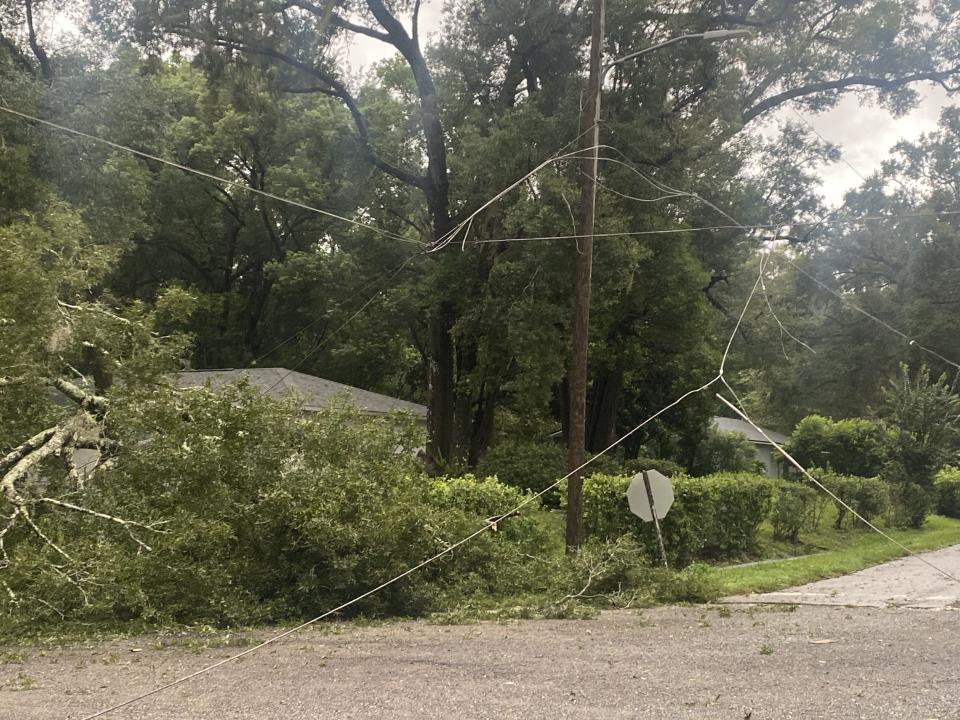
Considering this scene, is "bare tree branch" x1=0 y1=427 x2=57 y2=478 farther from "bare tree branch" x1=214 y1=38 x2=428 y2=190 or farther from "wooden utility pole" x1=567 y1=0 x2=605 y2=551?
"bare tree branch" x1=214 y1=38 x2=428 y2=190

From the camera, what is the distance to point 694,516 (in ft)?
48.0

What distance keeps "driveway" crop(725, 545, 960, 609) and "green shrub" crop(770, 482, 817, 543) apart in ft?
9.79

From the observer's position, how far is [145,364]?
1097cm

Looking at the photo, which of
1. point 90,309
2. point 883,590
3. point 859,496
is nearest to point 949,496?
point 859,496

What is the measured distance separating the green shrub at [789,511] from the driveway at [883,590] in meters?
2.98

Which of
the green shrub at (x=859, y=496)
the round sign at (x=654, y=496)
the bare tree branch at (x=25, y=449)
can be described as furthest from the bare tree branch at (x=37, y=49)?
the green shrub at (x=859, y=496)

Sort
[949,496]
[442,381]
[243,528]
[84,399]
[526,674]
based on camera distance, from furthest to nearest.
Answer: [949,496], [442,381], [84,399], [243,528], [526,674]

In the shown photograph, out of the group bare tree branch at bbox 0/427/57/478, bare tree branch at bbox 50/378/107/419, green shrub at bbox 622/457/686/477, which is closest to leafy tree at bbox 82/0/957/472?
green shrub at bbox 622/457/686/477

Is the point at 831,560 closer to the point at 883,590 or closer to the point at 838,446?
the point at 883,590

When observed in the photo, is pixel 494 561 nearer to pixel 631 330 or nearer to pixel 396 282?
pixel 631 330

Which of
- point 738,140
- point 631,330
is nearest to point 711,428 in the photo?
point 631,330

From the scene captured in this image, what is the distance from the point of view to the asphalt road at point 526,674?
5.41 metres

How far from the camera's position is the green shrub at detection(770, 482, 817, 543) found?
1795 centimetres

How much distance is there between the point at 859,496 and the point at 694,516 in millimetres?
8924
